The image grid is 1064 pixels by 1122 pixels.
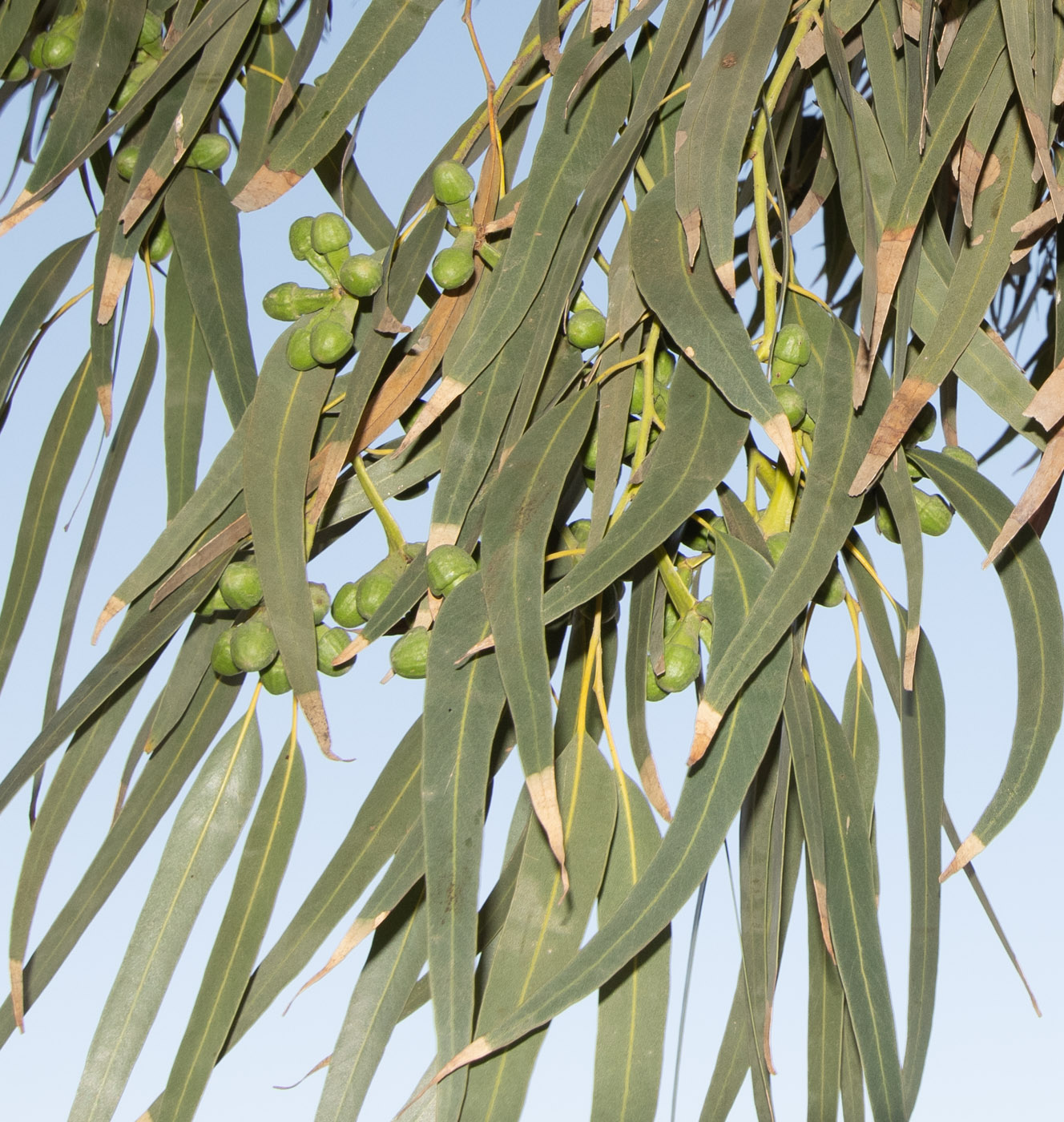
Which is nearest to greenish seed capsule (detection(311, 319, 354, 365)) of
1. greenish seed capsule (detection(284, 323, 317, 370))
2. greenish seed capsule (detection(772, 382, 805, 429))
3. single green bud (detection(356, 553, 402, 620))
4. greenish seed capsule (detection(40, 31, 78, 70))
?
greenish seed capsule (detection(284, 323, 317, 370))

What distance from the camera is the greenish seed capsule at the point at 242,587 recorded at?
0.65 m

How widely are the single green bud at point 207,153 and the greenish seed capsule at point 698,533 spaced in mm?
406

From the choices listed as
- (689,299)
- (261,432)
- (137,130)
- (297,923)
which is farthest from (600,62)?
(297,923)

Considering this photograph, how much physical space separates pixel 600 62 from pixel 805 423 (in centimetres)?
21

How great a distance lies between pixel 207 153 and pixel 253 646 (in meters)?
0.36

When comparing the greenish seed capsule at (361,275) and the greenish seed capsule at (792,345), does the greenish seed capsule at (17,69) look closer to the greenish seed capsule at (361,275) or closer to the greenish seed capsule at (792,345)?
the greenish seed capsule at (361,275)

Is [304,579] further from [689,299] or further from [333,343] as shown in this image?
[689,299]

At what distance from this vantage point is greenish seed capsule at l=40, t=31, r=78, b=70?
85 cm

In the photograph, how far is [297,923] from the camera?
0.67 meters

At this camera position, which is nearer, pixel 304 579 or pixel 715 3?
pixel 304 579

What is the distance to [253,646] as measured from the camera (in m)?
0.63

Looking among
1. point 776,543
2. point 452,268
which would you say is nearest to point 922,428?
point 776,543

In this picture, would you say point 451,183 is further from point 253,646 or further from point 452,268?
point 253,646

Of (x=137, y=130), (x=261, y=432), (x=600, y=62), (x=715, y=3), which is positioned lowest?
(x=261, y=432)
